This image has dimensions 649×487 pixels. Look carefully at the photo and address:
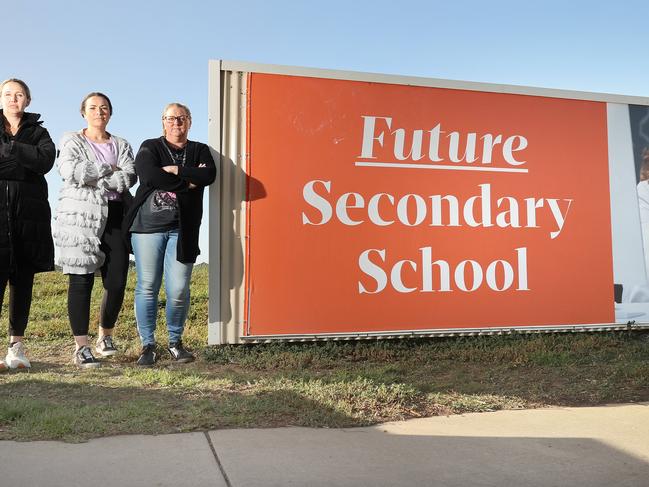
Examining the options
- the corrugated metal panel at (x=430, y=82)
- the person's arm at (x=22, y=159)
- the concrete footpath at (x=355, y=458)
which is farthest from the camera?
the corrugated metal panel at (x=430, y=82)

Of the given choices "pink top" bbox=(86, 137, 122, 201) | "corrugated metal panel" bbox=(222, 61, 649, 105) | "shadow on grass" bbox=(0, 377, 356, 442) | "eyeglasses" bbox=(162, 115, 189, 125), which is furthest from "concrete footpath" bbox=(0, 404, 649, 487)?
"corrugated metal panel" bbox=(222, 61, 649, 105)

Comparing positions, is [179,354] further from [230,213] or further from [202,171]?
[202,171]

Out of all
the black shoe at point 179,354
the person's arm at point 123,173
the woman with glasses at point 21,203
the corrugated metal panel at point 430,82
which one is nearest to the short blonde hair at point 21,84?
the woman with glasses at point 21,203

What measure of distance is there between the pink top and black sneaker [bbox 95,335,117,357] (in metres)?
1.17

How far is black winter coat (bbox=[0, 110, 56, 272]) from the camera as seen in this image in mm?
4906

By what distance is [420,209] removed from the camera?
597 centimetres

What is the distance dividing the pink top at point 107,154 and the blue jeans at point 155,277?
1.17ft

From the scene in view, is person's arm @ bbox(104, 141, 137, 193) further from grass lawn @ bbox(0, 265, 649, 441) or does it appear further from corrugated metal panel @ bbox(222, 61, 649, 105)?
grass lawn @ bbox(0, 265, 649, 441)

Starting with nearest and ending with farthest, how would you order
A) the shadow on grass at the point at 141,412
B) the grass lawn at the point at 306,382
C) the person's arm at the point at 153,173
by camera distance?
the shadow on grass at the point at 141,412
the grass lawn at the point at 306,382
the person's arm at the point at 153,173

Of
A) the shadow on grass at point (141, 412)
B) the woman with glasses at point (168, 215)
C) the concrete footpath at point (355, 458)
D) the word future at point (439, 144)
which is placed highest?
the word future at point (439, 144)

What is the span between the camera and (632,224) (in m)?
6.69

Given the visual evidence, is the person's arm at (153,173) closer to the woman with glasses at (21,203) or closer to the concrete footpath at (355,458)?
the woman with glasses at (21,203)

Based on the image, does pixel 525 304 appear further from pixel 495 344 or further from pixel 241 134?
pixel 241 134

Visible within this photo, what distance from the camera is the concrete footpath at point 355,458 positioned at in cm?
278
